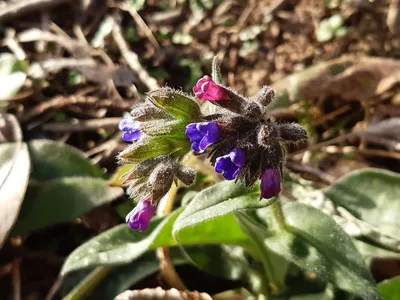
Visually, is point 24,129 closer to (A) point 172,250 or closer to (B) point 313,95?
(A) point 172,250

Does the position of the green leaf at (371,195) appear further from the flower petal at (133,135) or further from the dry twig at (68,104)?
the dry twig at (68,104)

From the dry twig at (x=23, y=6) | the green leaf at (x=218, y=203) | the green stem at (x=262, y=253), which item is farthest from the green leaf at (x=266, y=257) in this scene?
the dry twig at (x=23, y=6)

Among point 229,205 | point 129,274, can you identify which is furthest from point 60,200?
point 229,205

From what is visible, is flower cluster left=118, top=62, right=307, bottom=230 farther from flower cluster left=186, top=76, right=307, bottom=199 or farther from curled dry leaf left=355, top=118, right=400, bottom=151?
curled dry leaf left=355, top=118, right=400, bottom=151

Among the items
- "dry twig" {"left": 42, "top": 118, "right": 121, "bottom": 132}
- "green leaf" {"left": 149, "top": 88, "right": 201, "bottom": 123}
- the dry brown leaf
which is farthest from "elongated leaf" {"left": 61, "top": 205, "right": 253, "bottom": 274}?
the dry brown leaf

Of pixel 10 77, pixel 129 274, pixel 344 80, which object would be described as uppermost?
pixel 344 80

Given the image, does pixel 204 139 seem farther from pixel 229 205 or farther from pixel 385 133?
pixel 385 133

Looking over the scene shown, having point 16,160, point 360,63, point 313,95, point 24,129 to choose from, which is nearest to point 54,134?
point 24,129
